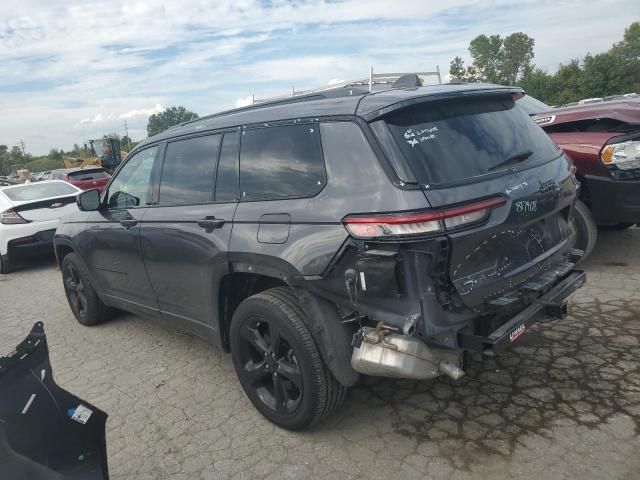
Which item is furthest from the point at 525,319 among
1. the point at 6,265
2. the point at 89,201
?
the point at 6,265

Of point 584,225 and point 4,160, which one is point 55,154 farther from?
point 584,225

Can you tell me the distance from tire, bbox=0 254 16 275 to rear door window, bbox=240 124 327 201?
703 centimetres

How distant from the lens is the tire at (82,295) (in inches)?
199

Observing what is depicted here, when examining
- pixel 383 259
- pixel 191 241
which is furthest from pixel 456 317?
pixel 191 241

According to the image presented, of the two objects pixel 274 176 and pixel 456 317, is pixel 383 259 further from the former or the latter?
pixel 274 176

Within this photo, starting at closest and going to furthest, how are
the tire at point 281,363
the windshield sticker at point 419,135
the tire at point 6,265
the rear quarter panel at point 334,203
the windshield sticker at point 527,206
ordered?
the rear quarter panel at point 334,203 → the windshield sticker at point 419,135 → the windshield sticker at point 527,206 → the tire at point 281,363 → the tire at point 6,265

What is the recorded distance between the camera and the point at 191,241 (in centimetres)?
344

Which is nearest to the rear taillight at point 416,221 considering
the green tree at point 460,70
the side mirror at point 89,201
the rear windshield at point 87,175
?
the side mirror at point 89,201

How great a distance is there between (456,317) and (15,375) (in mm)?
1936

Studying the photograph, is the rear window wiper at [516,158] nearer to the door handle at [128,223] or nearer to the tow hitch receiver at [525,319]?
the tow hitch receiver at [525,319]

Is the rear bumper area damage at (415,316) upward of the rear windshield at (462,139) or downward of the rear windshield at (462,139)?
downward

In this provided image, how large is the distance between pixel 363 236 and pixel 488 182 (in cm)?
71

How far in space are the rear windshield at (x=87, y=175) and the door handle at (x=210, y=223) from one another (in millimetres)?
14450

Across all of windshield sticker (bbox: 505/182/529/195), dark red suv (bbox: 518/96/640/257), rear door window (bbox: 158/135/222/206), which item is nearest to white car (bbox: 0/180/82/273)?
rear door window (bbox: 158/135/222/206)
